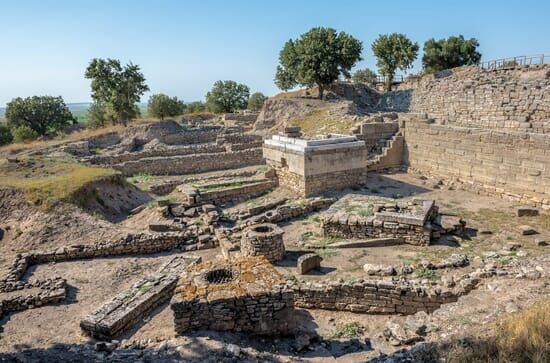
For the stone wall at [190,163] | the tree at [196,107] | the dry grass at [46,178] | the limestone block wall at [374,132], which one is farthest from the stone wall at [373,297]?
the tree at [196,107]

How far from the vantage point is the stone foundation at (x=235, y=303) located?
5.72 meters

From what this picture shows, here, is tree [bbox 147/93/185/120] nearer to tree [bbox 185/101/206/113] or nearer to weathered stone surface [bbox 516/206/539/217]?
tree [bbox 185/101/206/113]

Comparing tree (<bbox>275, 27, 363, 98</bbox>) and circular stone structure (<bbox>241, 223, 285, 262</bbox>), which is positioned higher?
tree (<bbox>275, 27, 363, 98</bbox>)

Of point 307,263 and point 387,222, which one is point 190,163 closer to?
point 387,222

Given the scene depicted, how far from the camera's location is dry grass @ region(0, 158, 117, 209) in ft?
43.0

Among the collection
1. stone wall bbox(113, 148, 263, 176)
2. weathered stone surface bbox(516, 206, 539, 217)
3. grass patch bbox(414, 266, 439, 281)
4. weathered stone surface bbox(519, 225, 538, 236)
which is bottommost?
grass patch bbox(414, 266, 439, 281)

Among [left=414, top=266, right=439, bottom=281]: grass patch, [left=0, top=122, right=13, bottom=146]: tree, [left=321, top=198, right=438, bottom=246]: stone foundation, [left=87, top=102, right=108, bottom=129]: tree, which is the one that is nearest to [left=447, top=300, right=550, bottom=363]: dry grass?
[left=414, top=266, right=439, bottom=281]: grass patch

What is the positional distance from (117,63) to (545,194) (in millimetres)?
33960

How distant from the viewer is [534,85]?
17.9 m

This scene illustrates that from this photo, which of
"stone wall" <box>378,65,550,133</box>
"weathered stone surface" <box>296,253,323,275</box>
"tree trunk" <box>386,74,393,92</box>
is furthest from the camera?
"tree trunk" <box>386,74,393,92</box>

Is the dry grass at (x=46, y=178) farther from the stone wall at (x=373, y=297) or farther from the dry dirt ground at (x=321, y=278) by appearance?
the stone wall at (x=373, y=297)

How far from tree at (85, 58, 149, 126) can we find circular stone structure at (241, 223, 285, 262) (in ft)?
95.0

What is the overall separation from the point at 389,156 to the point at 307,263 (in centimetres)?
903

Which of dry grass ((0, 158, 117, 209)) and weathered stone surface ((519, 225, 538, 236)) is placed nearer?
weathered stone surface ((519, 225, 538, 236))
